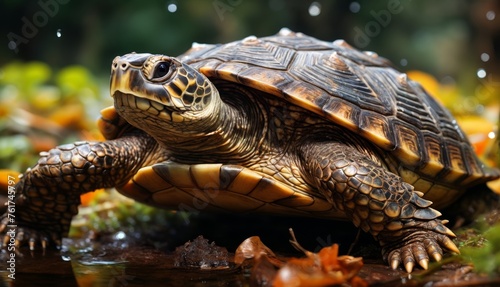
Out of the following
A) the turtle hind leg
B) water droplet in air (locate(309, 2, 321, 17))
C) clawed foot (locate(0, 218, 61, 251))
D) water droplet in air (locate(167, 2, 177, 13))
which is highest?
water droplet in air (locate(167, 2, 177, 13))

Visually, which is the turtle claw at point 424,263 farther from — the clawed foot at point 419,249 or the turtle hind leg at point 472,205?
the turtle hind leg at point 472,205

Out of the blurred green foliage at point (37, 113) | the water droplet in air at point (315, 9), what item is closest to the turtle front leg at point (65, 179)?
the blurred green foliage at point (37, 113)

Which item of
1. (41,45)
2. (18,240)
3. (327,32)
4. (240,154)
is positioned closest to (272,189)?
(240,154)

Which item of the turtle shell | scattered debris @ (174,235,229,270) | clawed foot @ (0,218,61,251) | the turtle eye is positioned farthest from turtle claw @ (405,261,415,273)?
clawed foot @ (0,218,61,251)

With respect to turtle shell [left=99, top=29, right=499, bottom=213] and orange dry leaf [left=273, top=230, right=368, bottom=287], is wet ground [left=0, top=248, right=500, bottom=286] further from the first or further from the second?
turtle shell [left=99, top=29, right=499, bottom=213]

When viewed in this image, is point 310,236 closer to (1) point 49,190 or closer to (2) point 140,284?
(2) point 140,284

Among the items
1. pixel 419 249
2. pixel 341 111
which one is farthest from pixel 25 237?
pixel 419 249
